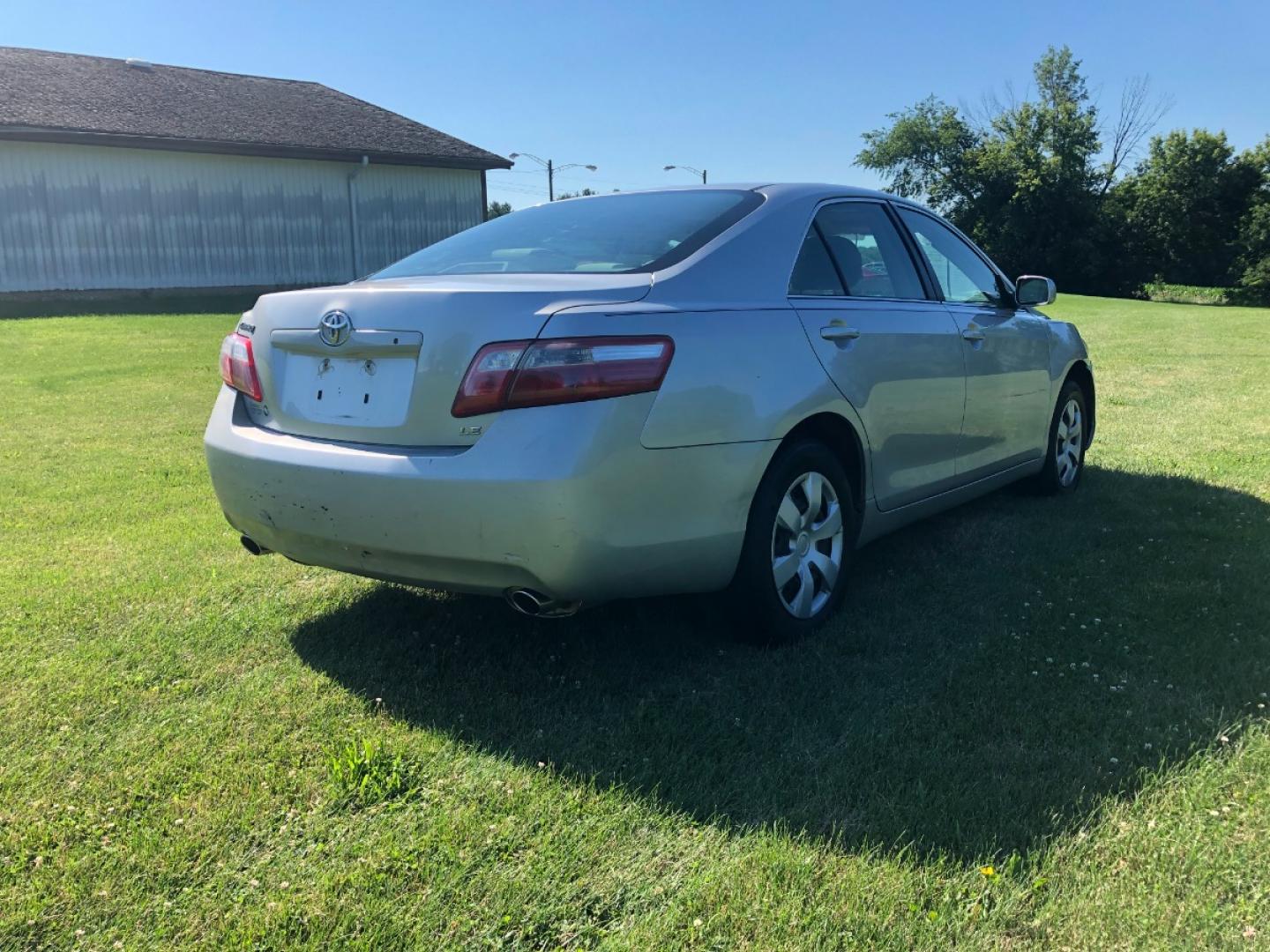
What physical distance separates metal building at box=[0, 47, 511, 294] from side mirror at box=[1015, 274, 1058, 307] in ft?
76.3

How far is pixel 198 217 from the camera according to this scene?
25.4 meters

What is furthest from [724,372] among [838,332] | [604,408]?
[838,332]

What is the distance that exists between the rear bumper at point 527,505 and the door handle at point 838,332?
1.80 feet

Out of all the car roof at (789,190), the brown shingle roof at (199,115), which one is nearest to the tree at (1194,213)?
the brown shingle roof at (199,115)

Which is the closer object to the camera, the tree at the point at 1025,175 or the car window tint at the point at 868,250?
the car window tint at the point at 868,250

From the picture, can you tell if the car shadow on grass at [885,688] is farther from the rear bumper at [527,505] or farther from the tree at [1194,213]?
the tree at [1194,213]

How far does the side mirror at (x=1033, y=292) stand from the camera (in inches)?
206

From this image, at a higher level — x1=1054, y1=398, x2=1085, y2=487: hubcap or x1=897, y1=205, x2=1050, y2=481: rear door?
x1=897, y1=205, x2=1050, y2=481: rear door

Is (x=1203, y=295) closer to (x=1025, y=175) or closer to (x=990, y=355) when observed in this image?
(x=1025, y=175)

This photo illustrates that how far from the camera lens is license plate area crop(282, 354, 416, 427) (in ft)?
9.70

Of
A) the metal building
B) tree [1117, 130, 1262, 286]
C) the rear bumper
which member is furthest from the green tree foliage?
the rear bumper

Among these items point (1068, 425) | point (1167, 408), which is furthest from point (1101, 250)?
point (1068, 425)

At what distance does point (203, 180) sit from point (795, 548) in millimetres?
25737

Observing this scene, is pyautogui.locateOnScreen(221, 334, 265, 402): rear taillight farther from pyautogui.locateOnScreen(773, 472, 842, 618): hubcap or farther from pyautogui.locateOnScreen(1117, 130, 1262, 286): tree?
pyautogui.locateOnScreen(1117, 130, 1262, 286): tree
